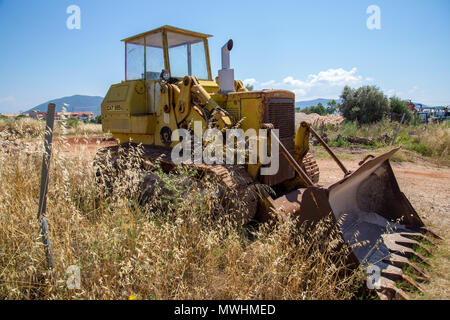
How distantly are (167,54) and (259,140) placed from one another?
2.53 metres

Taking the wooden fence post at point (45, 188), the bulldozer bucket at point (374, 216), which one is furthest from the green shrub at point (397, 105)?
the wooden fence post at point (45, 188)

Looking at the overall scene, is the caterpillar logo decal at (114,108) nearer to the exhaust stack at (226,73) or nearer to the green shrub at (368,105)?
the exhaust stack at (226,73)

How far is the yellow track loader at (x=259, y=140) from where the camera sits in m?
3.36

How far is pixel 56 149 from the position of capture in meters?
3.30

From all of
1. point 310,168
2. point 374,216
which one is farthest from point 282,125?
point 374,216

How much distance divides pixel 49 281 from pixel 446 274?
397cm

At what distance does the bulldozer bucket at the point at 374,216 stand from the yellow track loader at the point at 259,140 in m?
0.01

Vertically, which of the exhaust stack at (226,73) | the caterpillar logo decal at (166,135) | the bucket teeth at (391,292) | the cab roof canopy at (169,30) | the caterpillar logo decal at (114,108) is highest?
the cab roof canopy at (169,30)

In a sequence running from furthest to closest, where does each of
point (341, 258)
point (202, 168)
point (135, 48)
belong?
point (135, 48)
point (202, 168)
point (341, 258)

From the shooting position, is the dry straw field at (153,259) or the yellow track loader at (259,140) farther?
the yellow track loader at (259,140)

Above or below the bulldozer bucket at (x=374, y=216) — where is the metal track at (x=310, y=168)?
above

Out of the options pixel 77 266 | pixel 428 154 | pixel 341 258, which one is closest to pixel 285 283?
pixel 341 258

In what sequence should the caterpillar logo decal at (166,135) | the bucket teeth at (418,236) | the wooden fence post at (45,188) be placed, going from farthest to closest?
the caterpillar logo decal at (166,135)
the bucket teeth at (418,236)
the wooden fence post at (45,188)
